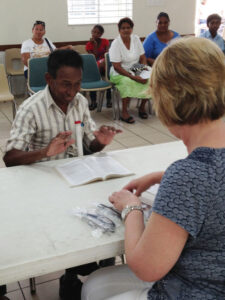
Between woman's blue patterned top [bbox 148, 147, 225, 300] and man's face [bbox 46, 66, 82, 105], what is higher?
man's face [bbox 46, 66, 82, 105]

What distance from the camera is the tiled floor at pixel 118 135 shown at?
2.10 m

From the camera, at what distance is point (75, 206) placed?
4.75 ft

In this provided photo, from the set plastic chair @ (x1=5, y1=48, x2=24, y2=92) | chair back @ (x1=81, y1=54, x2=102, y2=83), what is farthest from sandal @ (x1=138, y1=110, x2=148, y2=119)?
plastic chair @ (x1=5, y1=48, x2=24, y2=92)

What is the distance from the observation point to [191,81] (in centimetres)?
102

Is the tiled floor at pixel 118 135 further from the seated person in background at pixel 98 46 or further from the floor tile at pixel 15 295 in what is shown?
the seated person in background at pixel 98 46

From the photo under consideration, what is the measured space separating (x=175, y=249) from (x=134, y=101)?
564 cm

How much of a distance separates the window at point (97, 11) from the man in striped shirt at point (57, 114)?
5042 mm

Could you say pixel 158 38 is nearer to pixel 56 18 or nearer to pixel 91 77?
pixel 91 77

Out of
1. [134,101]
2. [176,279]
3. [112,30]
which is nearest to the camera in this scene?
[176,279]

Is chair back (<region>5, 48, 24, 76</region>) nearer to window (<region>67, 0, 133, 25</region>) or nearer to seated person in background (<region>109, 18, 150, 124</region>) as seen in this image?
window (<region>67, 0, 133, 25</region>)

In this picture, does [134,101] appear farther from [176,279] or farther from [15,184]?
[176,279]

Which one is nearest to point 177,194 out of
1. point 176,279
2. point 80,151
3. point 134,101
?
point 176,279

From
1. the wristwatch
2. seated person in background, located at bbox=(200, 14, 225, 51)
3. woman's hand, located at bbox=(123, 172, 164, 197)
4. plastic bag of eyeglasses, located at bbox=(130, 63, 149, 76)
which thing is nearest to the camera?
the wristwatch

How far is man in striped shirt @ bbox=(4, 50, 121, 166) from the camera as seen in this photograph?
6.58 feet
